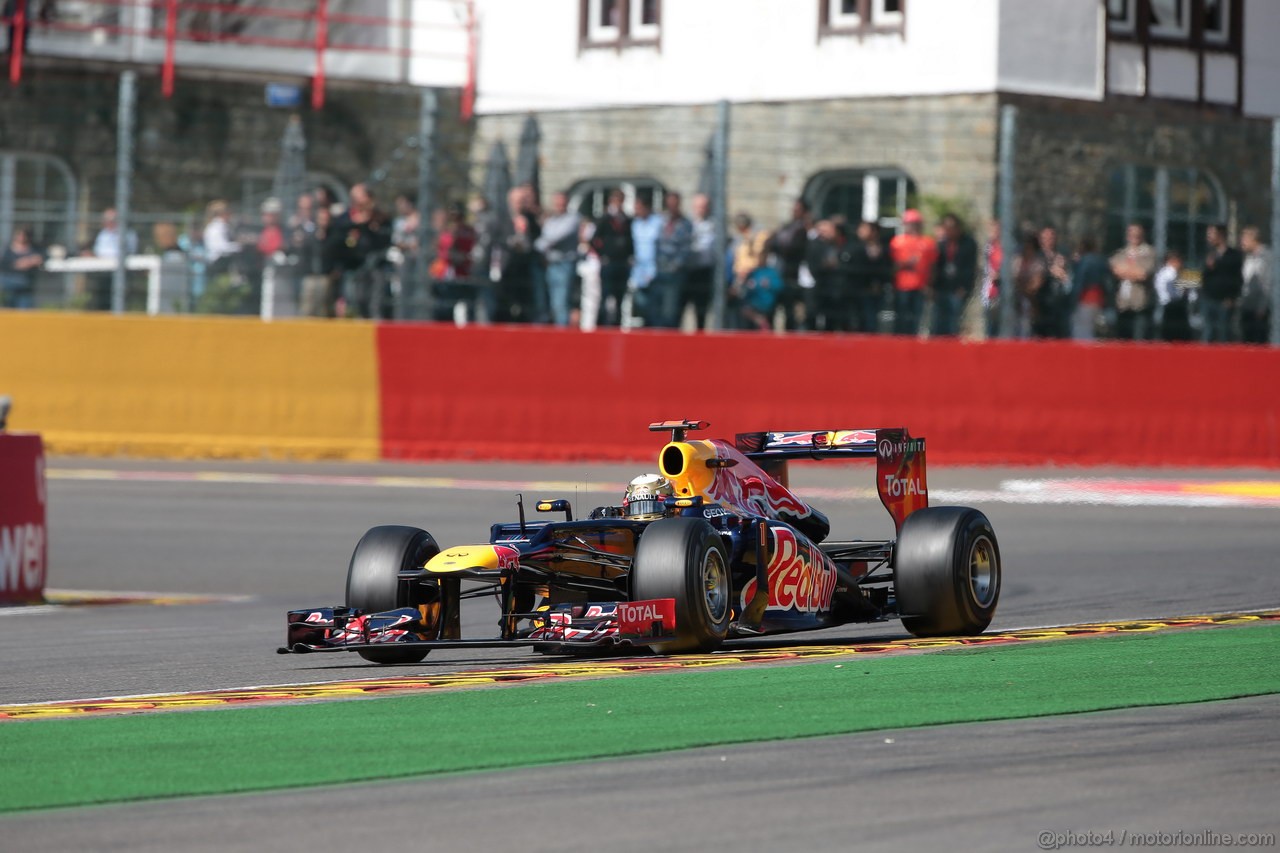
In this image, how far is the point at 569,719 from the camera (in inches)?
291

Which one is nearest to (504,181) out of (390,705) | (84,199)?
(84,199)

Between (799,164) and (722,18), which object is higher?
(722,18)

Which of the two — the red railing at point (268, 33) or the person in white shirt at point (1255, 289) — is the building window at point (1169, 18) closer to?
the person in white shirt at point (1255, 289)

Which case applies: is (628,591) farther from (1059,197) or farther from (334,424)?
(1059,197)

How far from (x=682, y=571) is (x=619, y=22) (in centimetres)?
2059

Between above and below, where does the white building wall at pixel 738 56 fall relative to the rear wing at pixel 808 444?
above

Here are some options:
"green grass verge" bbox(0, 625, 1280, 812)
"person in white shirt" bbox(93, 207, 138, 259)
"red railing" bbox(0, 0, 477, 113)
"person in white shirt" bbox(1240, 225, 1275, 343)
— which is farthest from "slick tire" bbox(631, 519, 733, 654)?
"red railing" bbox(0, 0, 477, 113)

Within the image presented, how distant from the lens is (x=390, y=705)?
310 inches

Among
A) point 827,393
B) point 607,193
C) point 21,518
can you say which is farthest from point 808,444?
point 607,193

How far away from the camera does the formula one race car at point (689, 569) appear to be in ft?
29.3

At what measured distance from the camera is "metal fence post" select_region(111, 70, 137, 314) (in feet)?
64.1

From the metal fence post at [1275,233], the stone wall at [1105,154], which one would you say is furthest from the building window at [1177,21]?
the metal fence post at [1275,233]

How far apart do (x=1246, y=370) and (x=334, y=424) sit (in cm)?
831

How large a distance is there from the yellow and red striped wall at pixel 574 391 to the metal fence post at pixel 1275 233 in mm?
549
